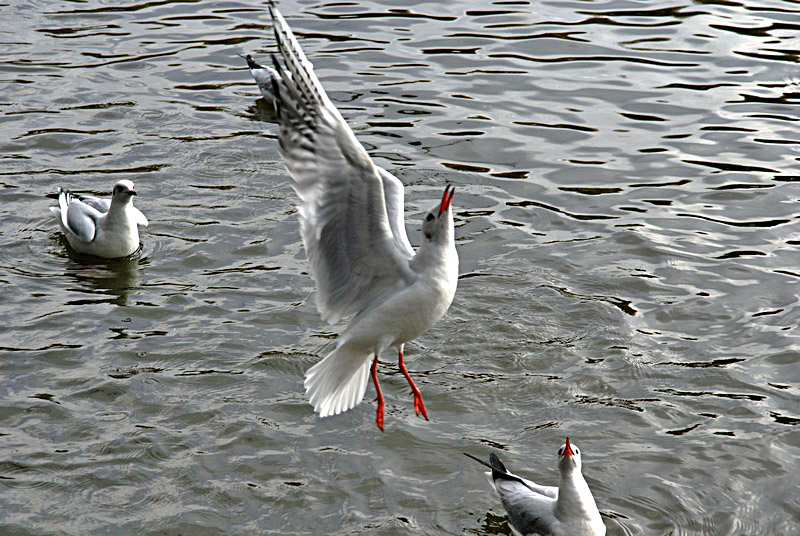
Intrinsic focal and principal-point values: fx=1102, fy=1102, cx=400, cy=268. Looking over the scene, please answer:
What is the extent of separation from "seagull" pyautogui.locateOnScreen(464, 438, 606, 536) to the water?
26 centimetres

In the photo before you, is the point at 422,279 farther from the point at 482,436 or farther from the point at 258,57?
the point at 258,57

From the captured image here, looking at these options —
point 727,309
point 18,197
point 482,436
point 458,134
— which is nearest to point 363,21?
point 458,134

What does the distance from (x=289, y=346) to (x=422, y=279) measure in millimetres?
2148

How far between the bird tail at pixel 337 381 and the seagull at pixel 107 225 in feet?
9.91

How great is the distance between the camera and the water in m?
6.54

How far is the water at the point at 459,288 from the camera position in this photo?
6535mm

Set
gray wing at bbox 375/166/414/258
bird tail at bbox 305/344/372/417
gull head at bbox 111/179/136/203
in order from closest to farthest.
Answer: gray wing at bbox 375/166/414/258, bird tail at bbox 305/344/372/417, gull head at bbox 111/179/136/203

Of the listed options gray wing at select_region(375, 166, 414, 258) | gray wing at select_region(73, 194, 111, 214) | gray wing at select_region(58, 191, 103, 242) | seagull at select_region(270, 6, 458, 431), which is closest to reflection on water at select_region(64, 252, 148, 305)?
gray wing at select_region(58, 191, 103, 242)

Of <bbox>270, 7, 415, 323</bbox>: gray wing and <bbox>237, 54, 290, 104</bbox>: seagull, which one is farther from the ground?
<bbox>270, 7, 415, 323</bbox>: gray wing

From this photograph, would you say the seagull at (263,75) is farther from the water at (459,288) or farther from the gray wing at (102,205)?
the gray wing at (102,205)

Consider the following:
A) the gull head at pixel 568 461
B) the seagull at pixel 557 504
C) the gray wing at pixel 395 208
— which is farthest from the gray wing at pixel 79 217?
the gull head at pixel 568 461

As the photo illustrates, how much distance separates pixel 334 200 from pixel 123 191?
367cm

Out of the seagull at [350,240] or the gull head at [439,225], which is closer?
the seagull at [350,240]

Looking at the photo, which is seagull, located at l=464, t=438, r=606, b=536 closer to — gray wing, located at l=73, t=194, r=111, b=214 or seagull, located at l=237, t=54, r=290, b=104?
gray wing, located at l=73, t=194, r=111, b=214
